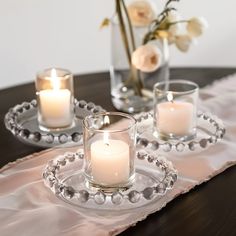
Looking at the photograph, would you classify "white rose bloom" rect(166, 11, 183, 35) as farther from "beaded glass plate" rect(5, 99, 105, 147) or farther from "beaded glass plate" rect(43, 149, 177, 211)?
"beaded glass plate" rect(43, 149, 177, 211)

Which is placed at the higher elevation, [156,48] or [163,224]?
[156,48]

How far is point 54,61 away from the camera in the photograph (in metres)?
2.15

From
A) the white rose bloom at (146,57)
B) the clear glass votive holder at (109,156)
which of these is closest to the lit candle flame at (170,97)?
the white rose bloom at (146,57)

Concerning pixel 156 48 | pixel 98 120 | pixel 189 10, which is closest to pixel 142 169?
pixel 98 120

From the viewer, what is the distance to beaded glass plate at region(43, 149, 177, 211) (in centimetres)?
84

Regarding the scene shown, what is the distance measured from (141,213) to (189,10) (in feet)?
5.36

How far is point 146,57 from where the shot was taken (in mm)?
1182

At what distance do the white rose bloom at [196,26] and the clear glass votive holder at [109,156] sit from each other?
390mm

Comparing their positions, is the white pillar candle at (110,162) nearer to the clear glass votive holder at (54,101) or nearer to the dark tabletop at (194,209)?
the dark tabletop at (194,209)

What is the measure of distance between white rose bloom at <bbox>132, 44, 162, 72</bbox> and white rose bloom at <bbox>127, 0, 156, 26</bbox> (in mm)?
72

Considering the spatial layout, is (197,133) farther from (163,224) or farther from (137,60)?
(163,224)

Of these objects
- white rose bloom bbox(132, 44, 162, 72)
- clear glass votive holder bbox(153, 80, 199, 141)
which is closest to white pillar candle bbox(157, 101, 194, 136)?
clear glass votive holder bbox(153, 80, 199, 141)

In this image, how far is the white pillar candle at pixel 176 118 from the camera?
1110mm

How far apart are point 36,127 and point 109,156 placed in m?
0.31
